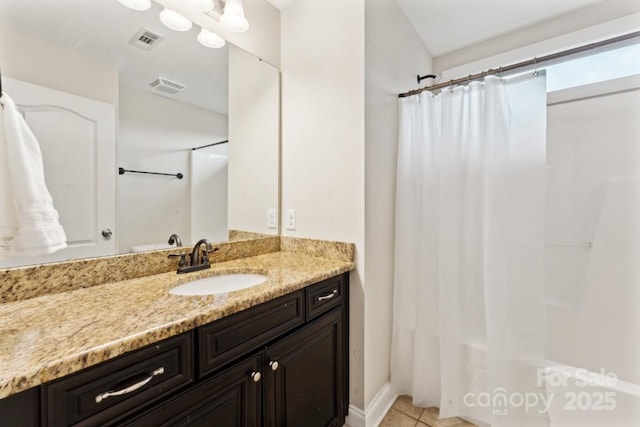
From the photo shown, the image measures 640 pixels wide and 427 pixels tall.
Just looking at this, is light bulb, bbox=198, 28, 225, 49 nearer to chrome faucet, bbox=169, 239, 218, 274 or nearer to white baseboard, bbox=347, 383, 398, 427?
chrome faucet, bbox=169, 239, 218, 274

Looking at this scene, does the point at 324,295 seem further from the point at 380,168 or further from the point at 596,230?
the point at 596,230

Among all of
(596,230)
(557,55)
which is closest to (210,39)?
(557,55)

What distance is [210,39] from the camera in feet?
4.65

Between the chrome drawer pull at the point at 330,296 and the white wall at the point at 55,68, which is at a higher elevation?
the white wall at the point at 55,68

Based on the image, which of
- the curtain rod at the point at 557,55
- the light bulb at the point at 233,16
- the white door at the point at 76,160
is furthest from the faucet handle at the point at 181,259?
the curtain rod at the point at 557,55

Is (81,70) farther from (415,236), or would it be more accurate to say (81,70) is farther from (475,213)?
(475,213)

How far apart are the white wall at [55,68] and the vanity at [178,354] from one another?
745 mm

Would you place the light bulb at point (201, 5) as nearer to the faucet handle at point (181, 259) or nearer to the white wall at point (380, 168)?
the white wall at point (380, 168)

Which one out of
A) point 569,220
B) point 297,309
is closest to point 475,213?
point 569,220

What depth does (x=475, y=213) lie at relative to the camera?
1432 millimetres

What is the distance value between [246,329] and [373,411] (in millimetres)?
1043

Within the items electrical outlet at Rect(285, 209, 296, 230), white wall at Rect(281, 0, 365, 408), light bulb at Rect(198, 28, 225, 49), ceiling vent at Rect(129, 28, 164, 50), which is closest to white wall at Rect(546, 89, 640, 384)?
white wall at Rect(281, 0, 365, 408)

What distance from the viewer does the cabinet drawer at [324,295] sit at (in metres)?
1.17

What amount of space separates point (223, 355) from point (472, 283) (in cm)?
129
